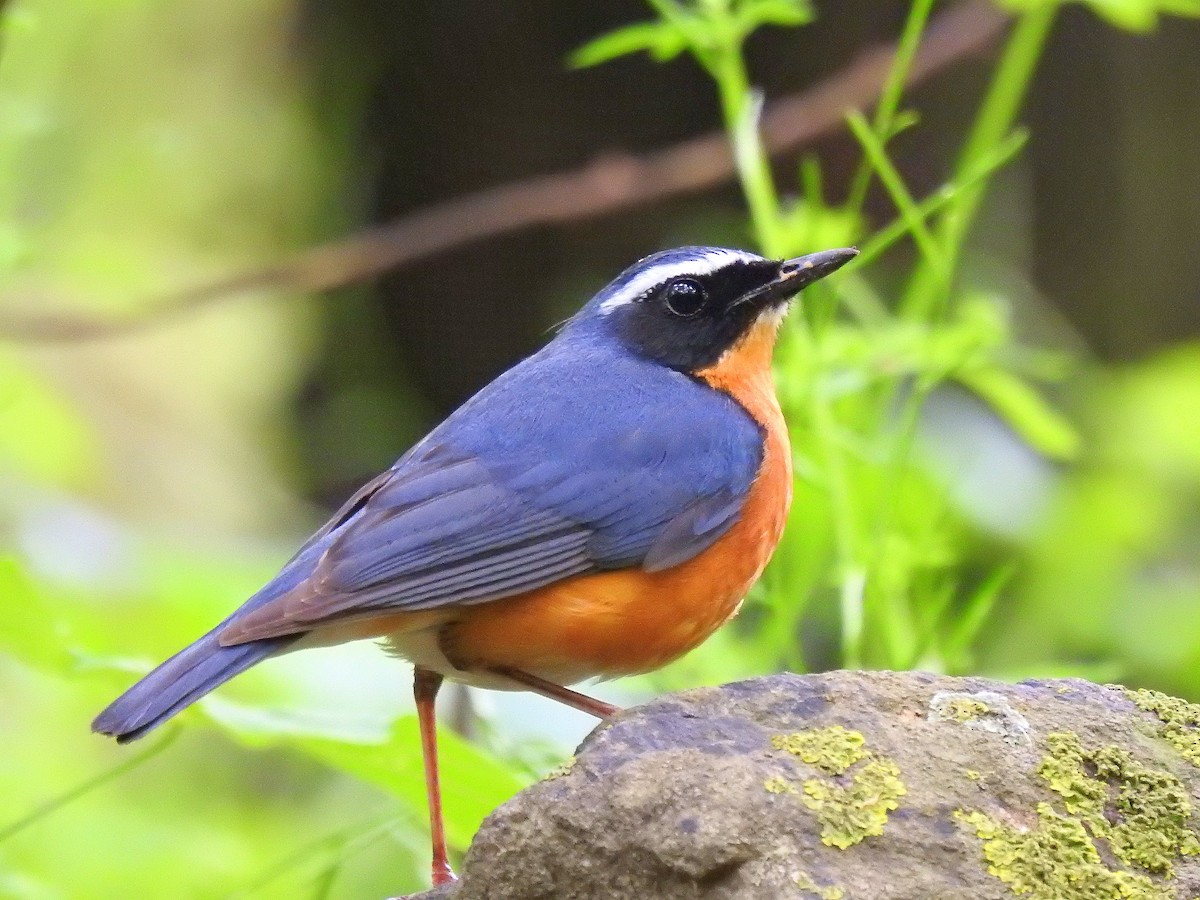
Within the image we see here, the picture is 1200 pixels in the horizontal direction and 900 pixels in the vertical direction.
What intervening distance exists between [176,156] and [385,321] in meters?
1.84

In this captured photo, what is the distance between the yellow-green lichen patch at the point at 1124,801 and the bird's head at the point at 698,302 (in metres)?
1.81

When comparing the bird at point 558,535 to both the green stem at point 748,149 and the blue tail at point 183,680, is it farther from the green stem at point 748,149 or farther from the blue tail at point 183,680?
the green stem at point 748,149

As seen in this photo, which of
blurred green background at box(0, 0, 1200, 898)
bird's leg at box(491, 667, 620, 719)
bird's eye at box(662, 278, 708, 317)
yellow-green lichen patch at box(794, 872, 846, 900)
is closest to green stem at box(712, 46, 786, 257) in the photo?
blurred green background at box(0, 0, 1200, 898)

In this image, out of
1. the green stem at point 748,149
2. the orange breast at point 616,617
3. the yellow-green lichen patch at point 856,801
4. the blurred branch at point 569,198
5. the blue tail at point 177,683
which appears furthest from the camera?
the blurred branch at point 569,198

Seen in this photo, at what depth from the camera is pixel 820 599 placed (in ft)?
20.5

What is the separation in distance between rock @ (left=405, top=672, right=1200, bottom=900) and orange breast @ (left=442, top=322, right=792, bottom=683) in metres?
0.77

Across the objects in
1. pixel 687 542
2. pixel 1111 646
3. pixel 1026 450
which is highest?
pixel 687 542

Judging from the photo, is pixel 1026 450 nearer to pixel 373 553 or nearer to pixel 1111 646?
pixel 1111 646

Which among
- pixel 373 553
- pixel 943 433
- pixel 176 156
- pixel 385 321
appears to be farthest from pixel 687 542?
pixel 385 321

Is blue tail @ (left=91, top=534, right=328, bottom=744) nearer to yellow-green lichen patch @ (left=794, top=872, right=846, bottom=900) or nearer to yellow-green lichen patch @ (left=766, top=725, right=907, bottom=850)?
yellow-green lichen patch @ (left=766, top=725, right=907, bottom=850)

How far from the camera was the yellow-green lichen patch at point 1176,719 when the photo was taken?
2996 millimetres

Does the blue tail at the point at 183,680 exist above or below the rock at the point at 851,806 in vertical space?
above

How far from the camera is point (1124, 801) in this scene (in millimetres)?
2828

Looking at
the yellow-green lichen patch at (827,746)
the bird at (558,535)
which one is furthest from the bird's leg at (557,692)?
the yellow-green lichen patch at (827,746)
